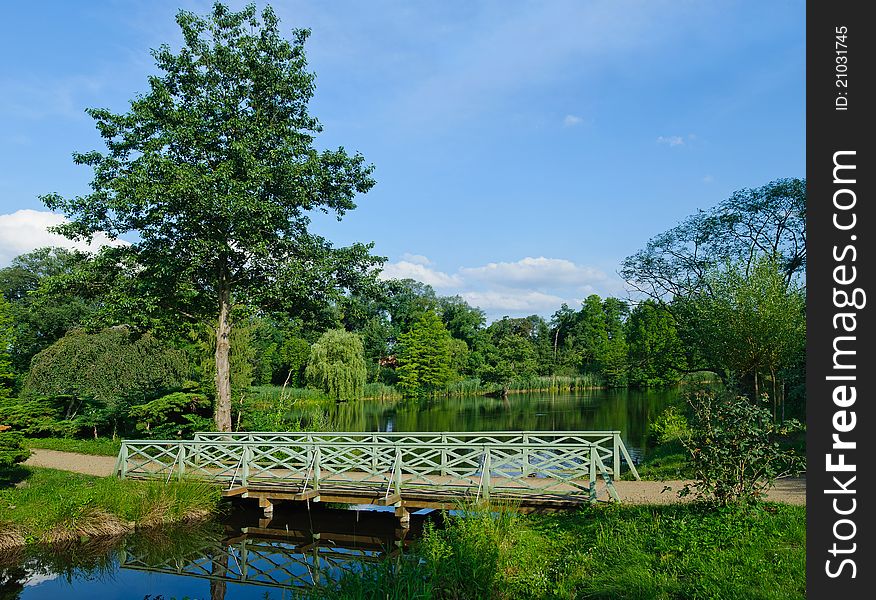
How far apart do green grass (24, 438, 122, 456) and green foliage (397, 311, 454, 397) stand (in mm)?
30776

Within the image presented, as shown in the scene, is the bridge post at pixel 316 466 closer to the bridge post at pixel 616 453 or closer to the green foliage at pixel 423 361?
the bridge post at pixel 616 453

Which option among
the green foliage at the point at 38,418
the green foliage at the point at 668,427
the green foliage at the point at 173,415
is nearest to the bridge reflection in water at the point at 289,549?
the green foliage at the point at 173,415

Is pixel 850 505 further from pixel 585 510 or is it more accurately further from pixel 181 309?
pixel 181 309

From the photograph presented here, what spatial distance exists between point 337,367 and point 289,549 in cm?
2960

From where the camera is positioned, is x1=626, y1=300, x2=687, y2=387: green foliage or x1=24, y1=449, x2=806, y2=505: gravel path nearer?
x1=24, y1=449, x2=806, y2=505: gravel path

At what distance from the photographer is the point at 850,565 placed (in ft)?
12.5

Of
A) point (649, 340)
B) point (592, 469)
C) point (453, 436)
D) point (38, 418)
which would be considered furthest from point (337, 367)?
point (592, 469)

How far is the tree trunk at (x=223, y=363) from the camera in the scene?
53.1 ft

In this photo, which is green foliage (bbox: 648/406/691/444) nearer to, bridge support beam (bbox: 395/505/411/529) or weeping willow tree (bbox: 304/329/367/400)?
bridge support beam (bbox: 395/505/411/529)

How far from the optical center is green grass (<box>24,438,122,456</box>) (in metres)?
17.4

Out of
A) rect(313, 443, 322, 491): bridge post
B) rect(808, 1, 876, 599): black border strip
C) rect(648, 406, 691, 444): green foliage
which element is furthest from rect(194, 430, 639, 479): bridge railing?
rect(808, 1, 876, 599): black border strip

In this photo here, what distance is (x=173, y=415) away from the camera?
18625 mm

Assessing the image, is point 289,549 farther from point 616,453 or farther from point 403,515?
point 616,453

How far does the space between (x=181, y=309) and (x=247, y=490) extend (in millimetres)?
6958
